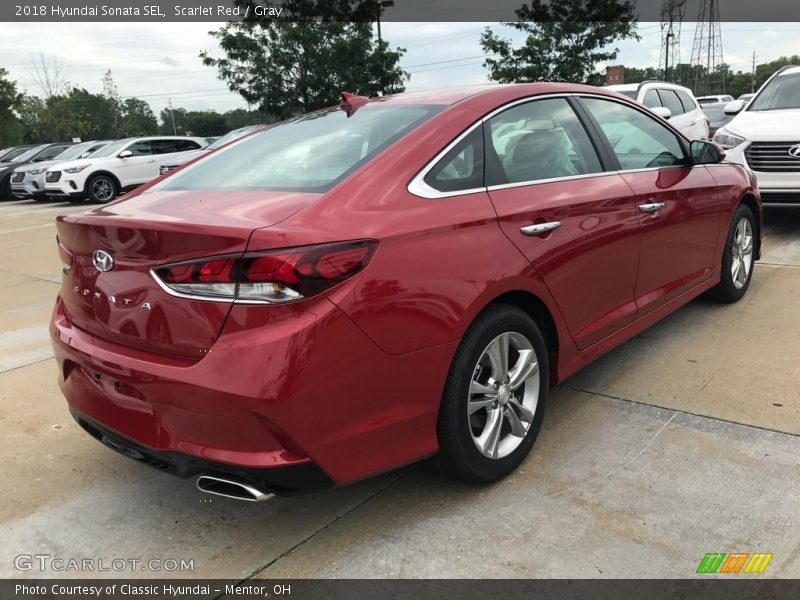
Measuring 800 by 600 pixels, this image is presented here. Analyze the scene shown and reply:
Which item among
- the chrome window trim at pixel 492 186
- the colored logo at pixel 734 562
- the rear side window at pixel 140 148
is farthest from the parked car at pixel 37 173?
the colored logo at pixel 734 562

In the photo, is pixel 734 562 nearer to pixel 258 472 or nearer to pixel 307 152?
pixel 258 472

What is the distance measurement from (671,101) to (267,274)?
972 centimetres

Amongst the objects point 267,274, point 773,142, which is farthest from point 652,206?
point 773,142

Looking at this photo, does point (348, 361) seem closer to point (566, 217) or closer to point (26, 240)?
point (566, 217)

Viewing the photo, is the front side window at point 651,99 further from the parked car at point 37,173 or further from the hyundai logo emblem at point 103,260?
the parked car at point 37,173

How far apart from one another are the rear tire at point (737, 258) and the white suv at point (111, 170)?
14.7 meters

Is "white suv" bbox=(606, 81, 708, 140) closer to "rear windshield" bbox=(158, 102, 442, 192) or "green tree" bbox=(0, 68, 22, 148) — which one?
"rear windshield" bbox=(158, 102, 442, 192)

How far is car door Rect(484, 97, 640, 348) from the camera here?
2795 mm

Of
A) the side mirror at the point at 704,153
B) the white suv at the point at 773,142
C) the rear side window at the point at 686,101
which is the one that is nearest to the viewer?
the side mirror at the point at 704,153

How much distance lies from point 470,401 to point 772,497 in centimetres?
122

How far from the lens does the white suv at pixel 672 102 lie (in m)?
9.38

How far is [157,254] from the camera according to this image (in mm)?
2189

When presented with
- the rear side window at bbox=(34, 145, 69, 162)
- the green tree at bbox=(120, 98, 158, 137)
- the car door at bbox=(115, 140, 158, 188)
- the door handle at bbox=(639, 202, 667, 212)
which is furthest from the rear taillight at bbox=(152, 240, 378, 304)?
the green tree at bbox=(120, 98, 158, 137)

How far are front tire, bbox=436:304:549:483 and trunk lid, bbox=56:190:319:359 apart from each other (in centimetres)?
85
